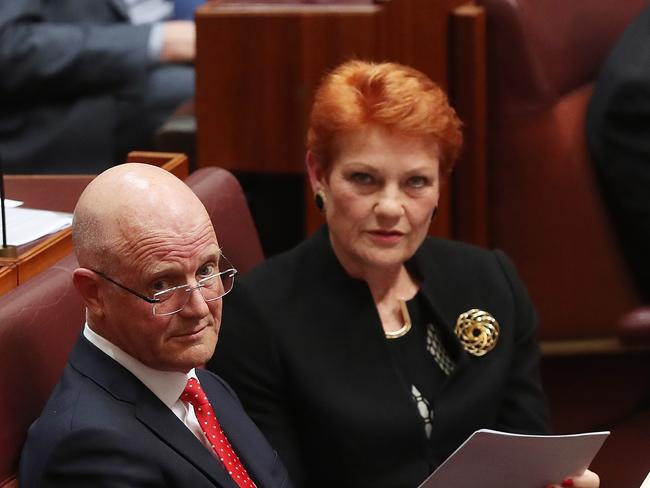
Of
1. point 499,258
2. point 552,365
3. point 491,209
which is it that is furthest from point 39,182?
point 552,365

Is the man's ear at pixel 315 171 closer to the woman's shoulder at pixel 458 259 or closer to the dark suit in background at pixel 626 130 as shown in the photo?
the woman's shoulder at pixel 458 259

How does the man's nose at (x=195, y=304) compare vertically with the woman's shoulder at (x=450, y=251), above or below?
above

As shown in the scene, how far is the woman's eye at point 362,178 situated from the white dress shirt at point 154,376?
517 mm

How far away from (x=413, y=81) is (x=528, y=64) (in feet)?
3.07

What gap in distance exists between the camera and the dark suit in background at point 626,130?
8.77 ft

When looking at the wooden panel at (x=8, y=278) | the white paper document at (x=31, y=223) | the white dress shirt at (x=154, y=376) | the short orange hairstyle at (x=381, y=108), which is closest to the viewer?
the white dress shirt at (x=154, y=376)

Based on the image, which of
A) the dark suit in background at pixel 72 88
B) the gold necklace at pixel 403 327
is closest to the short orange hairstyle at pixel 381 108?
the gold necklace at pixel 403 327

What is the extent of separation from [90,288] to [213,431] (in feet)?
0.82

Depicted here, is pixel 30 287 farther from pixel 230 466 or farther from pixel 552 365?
pixel 552 365

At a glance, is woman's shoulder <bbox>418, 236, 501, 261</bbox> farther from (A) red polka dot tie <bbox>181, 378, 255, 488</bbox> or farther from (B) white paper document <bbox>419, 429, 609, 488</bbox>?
(A) red polka dot tie <bbox>181, 378, 255, 488</bbox>

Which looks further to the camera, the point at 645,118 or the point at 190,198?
the point at 645,118

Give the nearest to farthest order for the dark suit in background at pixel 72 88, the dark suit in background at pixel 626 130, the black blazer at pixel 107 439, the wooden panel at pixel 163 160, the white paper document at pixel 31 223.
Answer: the black blazer at pixel 107 439 < the white paper document at pixel 31 223 < the wooden panel at pixel 163 160 < the dark suit in background at pixel 626 130 < the dark suit in background at pixel 72 88

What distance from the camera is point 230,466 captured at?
5.01ft

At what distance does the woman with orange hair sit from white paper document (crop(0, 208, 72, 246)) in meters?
0.28
